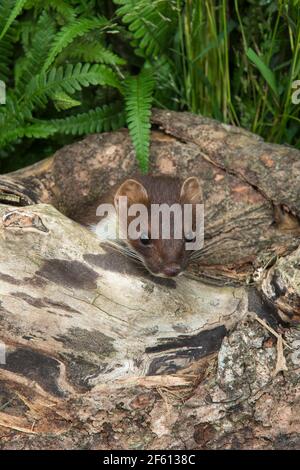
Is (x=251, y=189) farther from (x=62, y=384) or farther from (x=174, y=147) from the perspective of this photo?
(x=62, y=384)

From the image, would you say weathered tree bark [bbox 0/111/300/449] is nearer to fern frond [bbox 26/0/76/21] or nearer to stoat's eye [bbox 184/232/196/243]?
stoat's eye [bbox 184/232/196/243]

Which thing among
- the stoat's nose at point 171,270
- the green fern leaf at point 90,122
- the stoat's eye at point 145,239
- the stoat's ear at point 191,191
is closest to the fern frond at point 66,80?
the green fern leaf at point 90,122

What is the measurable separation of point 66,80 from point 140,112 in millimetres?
731

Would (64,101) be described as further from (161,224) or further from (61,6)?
(161,224)

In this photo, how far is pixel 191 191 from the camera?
5.41 metres

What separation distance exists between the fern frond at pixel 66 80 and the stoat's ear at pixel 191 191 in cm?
117

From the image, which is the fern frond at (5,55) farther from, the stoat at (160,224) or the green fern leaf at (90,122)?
the stoat at (160,224)

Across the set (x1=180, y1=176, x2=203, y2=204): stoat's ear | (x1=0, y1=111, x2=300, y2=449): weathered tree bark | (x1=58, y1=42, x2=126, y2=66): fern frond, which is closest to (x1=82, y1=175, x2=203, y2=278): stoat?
(x1=180, y1=176, x2=203, y2=204): stoat's ear

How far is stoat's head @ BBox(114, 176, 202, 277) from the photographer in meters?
4.99

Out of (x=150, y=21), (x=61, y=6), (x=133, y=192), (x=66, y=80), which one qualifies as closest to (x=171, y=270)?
(x=133, y=192)

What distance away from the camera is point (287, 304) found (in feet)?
14.9

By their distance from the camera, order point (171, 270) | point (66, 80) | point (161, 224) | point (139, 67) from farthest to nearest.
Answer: point (139, 67) → point (66, 80) → point (161, 224) → point (171, 270)

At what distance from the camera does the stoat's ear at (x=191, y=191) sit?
534 cm

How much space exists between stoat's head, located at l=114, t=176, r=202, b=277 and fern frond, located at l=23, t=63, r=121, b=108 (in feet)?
3.27
